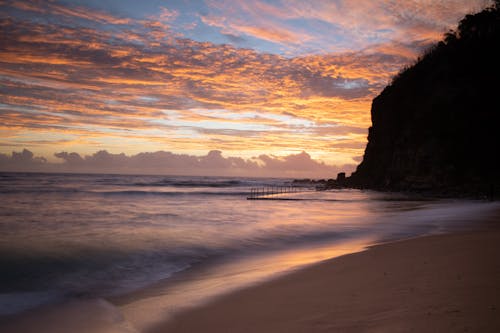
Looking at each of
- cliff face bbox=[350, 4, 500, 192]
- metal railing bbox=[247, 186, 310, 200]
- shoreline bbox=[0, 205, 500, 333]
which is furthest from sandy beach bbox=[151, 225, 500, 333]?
cliff face bbox=[350, 4, 500, 192]

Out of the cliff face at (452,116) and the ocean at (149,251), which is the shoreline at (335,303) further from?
the cliff face at (452,116)

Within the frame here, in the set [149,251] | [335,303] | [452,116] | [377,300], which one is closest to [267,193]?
[452,116]

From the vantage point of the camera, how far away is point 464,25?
5222 centimetres

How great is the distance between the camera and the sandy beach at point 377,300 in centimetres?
389

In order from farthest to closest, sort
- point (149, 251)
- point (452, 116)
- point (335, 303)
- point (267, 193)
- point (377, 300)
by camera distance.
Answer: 1. point (267, 193)
2. point (452, 116)
3. point (149, 251)
4. point (335, 303)
5. point (377, 300)

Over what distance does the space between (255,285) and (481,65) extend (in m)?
51.8

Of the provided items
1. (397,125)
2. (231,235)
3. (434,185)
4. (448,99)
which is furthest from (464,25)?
(231,235)

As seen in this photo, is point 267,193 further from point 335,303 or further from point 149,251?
point 335,303

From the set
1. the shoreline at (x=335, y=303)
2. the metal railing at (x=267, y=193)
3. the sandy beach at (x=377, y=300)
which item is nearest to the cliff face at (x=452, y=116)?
the metal railing at (x=267, y=193)

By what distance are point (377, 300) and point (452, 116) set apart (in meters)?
48.0

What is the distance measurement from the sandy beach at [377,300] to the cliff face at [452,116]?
3992cm

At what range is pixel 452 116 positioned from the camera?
45.4 metres

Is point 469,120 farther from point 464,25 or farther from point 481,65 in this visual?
point 464,25

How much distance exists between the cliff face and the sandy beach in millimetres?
39920
